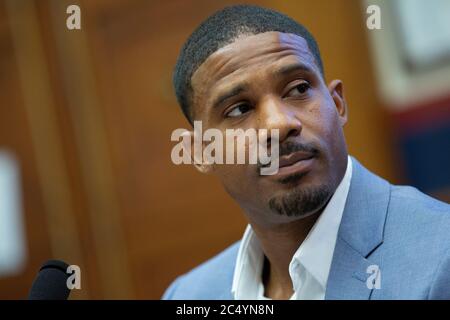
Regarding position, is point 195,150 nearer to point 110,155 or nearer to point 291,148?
point 291,148

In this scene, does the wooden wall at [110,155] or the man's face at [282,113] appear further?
the wooden wall at [110,155]

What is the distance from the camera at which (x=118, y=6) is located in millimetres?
2594

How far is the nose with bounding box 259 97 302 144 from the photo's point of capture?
1060mm

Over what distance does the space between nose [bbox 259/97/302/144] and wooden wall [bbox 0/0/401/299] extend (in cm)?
147

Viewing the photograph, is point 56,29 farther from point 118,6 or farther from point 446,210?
point 446,210

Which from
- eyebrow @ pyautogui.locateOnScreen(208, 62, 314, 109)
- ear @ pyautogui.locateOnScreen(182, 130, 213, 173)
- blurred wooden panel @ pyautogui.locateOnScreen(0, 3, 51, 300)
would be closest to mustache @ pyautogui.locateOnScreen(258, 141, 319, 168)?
A: eyebrow @ pyautogui.locateOnScreen(208, 62, 314, 109)

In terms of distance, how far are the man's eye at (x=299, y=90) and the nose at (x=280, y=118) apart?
0.02 metres

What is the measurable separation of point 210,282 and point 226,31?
1.72 feet

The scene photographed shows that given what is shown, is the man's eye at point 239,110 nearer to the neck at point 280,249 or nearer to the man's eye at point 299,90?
the man's eye at point 299,90

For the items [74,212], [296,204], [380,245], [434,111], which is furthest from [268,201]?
[74,212]

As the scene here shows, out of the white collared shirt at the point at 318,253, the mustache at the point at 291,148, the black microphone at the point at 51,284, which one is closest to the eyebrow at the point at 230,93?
the mustache at the point at 291,148

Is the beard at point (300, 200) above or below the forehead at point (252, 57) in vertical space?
below

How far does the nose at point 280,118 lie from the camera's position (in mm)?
1060

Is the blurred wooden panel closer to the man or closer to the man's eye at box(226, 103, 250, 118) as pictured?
the man
